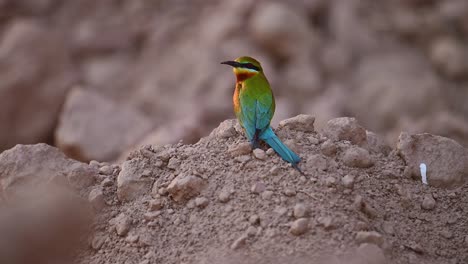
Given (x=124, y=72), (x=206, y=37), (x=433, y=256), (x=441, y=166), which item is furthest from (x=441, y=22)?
(x=433, y=256)

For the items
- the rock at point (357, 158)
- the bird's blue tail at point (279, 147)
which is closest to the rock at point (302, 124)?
the bird's blue tail at point (279, 147)

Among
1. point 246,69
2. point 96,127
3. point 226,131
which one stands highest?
point 246,69

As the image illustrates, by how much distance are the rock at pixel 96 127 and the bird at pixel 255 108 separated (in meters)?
3.49

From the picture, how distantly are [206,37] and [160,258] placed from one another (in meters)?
4.92

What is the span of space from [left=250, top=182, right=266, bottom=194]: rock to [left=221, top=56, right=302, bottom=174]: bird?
160mm

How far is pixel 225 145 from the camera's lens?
381cm

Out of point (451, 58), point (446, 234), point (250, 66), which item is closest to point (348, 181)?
point (446, 234)

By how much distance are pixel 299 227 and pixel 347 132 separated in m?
0.75

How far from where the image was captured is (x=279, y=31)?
26.1ft

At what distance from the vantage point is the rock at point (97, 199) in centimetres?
367

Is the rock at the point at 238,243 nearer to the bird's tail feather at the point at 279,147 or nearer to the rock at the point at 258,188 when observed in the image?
the rock at the point at 258,188

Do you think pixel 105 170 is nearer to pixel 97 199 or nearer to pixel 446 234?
pixel 97 199

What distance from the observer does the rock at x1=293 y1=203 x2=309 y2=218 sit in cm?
333

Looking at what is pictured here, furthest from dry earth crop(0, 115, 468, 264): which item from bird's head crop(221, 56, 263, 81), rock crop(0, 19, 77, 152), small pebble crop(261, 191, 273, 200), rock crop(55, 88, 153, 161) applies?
rock crop(0, 19, 77, 152)
